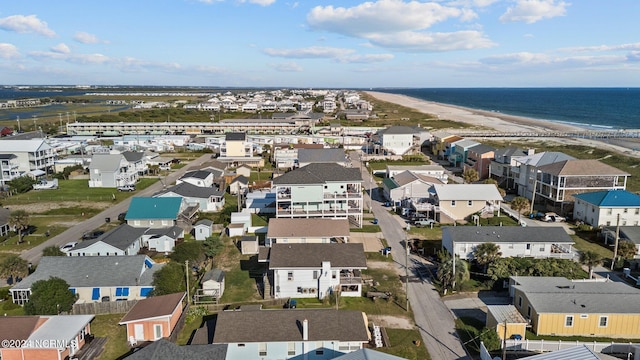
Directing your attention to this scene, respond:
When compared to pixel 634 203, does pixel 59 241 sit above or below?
below

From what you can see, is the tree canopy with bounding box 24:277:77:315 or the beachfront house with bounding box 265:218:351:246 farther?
the beachfront house with bounding box 265:218:351:246

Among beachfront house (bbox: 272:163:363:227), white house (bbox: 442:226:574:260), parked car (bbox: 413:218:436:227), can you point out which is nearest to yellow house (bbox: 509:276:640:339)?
white house (bbox: 442:226:574:260)

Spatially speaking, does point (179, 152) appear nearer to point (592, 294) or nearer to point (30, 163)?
point (30, 163)

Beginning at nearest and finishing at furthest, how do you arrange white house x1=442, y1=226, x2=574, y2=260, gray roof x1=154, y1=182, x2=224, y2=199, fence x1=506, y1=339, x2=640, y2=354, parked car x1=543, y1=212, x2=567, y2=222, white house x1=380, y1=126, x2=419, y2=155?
fence x1=506, y1=339, x2=640, y2=354 < white house x1=442, y1=226, x2=574, y2=260 < parked car x1=543, y1=212, x2=567, y2=222 < gray roof x1=154, y1=182, x2=224, y2=199 < white house x1=380, y1=126, x2=419, y2=155

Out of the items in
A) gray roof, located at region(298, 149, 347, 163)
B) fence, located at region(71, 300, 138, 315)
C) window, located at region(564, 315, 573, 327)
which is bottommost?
fence, located at region(71, 300, 138, 315)

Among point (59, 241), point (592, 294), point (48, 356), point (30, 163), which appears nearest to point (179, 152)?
point (30, 163)

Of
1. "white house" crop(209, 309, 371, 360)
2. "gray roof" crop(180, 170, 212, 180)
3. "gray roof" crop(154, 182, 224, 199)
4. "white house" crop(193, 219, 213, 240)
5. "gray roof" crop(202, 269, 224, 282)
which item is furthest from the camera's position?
"gray roof" crop(180, 170, 212, 180)

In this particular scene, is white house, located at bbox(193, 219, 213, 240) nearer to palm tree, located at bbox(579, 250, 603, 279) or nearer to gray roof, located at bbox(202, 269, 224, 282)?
gray roof, located at bbox(202, 269, 224, 282)

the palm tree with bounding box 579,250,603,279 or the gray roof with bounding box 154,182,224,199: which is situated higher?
the gray roof with bounding box 154,182,224,199
